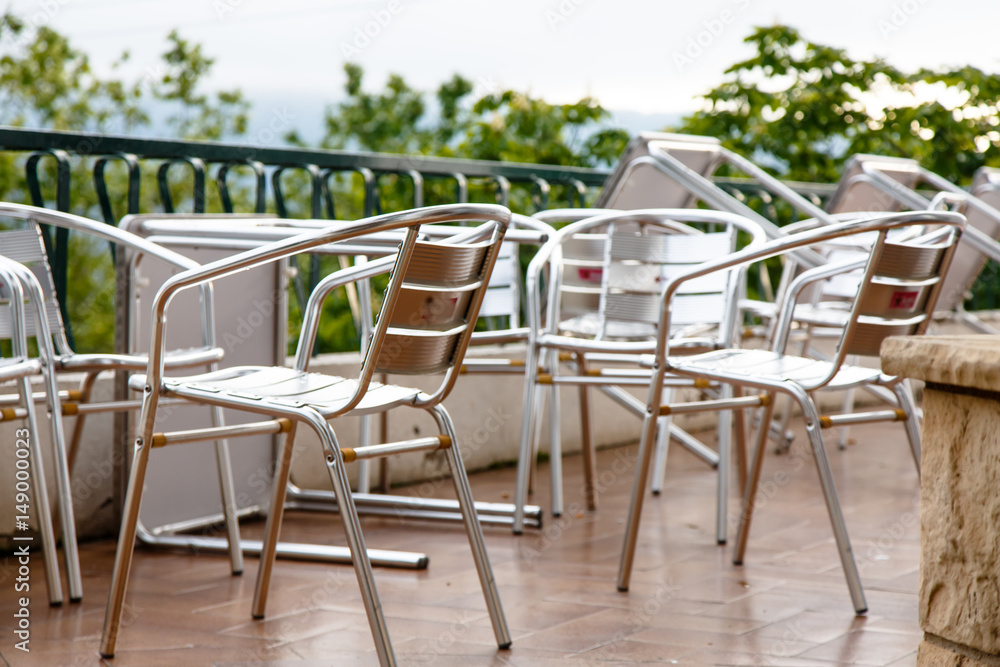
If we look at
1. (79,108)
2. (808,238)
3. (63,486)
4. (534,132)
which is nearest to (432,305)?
(808,238)

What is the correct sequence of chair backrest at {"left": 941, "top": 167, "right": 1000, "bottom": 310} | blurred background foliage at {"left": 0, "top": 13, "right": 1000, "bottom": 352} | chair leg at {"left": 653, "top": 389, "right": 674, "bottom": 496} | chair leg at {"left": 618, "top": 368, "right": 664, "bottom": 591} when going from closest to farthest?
chair leg at {"left": 618, "top": 368, "right": 664, "bottom": 591} → chair leg at {"left": 653, "top": 389, "right": 674, "bottom": 496} → chair backrest at {"left": 941, "top": 167, "right": 1000, "bottom": 310} → blurred background foliage at {"left": 0, "top": 13, "right": 1000, "bottom": 352}

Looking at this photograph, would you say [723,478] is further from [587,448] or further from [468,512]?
[468,512]

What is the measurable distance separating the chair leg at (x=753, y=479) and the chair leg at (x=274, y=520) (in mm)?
1119

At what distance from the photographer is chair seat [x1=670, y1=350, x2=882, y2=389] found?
7.89ft

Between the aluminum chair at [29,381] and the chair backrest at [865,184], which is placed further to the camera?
the chair backrest at [865,184]

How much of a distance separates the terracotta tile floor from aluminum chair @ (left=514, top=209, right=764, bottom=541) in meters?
0.26

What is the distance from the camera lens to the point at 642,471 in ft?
8.19

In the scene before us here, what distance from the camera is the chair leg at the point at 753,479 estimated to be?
8.79 feet

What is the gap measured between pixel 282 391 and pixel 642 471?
91 centimetres

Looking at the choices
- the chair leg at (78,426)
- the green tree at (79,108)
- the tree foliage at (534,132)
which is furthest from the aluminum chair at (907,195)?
the green tree at (79,108)

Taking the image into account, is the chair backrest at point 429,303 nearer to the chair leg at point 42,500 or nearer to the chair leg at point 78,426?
the chair leg at point 42,500

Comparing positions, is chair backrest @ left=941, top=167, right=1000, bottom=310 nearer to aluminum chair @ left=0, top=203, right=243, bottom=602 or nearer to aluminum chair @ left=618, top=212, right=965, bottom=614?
aluminum chair @ left=618, top=212, right=965, bottom=614

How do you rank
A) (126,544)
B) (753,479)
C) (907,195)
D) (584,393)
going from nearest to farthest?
(126,544), (753,479), (584,393), (907,195)

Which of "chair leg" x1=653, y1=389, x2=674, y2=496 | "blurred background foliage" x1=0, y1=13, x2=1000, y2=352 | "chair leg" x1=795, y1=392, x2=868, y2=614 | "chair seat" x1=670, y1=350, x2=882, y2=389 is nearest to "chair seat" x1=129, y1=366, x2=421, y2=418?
"chair seat" x1=670, y1=350, x2=882, y2=389
